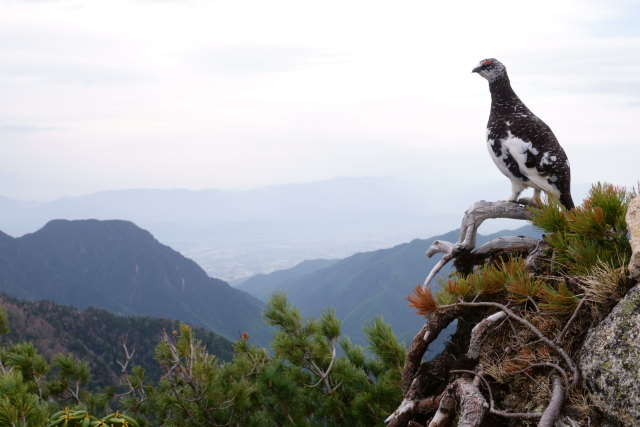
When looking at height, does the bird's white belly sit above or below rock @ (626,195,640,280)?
above

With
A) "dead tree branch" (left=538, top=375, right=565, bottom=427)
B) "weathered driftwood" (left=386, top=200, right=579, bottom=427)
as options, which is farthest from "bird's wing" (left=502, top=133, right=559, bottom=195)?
"dead tree branch" (left=538, top=375, right=565, bottom=427)

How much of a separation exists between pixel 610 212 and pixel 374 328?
3402 millimetres

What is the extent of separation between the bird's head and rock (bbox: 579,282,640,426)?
Answer: 3.88m

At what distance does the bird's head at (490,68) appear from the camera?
6.69 metres

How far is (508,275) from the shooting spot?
163 inches

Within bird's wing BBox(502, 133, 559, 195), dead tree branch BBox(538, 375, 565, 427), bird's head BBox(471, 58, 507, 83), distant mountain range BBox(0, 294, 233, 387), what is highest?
bird's head BBox(471, 58, 507, 83)

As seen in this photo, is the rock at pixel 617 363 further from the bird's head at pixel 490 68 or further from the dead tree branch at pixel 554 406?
the bird's head at pixel 490 68

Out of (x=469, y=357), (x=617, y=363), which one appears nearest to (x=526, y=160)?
(x=469, y=357)

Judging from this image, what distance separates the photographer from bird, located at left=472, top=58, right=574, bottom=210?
5672 mm

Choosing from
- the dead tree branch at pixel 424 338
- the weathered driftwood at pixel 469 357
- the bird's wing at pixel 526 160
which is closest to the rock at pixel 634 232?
the weathered driftwood at pixel 469 357

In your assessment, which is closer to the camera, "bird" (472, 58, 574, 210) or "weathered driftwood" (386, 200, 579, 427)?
"weathered driftwood" (386, 200, 579, 427)

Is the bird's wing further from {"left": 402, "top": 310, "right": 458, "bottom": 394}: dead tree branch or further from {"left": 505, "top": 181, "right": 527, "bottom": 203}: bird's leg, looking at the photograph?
{"left": 402, "top": 310, "right": 458, "bottom": 394}: dead tree branch

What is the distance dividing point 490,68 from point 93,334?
3555 inches

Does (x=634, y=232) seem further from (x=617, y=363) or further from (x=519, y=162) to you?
(x=519, y=162)
